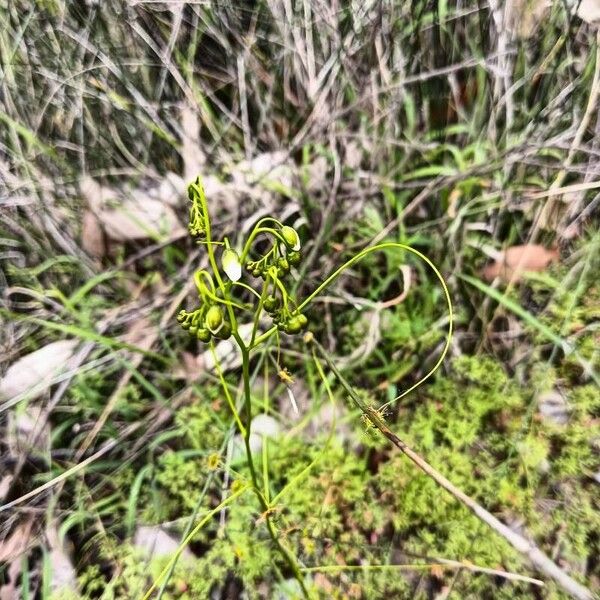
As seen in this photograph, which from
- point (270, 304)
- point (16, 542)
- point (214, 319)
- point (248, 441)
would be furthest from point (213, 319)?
point (16, 542)

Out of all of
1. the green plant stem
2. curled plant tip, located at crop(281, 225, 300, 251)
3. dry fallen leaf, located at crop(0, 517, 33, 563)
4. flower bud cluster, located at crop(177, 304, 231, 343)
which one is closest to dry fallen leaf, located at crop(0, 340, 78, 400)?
dry fallen leaf, located at crop(0, 517, 33, 563)

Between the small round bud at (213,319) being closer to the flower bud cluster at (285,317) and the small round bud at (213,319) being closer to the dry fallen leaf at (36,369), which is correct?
the flower bud cluster at (285,317)

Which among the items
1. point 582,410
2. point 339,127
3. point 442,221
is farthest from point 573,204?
point 339,127

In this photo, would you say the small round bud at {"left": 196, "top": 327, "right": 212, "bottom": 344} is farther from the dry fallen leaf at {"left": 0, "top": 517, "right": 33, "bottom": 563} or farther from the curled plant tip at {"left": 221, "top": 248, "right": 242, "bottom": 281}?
the dry fallen leaf at {"left": 0, "top": 517, "right": 33, "bottom": 563}

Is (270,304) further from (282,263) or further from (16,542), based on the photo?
(16,542)

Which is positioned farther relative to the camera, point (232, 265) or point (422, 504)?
point (422, 504)

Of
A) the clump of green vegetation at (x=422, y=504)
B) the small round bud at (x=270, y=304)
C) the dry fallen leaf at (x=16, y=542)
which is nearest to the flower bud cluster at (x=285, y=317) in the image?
the small round bud at (x=270, y=304)
